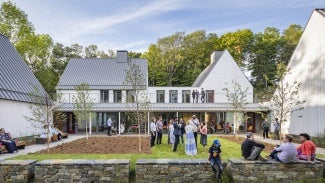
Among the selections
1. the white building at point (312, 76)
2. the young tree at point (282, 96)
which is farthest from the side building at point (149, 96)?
the young tree at point (282, 96)

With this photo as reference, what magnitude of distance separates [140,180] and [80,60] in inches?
1317

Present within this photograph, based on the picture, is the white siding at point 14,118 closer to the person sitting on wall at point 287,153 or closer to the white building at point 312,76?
the person sitting on wall at point 287,153

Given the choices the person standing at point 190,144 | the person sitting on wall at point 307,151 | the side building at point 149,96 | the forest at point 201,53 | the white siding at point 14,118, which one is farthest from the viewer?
the forest at point 201,53

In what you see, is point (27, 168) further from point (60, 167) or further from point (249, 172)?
point (249, 172)

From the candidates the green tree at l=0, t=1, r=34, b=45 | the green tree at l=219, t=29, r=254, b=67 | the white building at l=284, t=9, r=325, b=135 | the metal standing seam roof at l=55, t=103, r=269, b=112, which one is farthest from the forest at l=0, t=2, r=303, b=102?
the white building at l=284, t=9, r=325, b=135

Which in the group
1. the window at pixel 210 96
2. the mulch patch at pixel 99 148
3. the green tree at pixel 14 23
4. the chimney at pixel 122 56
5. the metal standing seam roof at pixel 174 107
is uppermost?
the green tree at pixel 14 23

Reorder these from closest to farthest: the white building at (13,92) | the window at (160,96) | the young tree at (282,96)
A: the young tree at (282,96) → the white building at (13,92) → the window at (160,96)

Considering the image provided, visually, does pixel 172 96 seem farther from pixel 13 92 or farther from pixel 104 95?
pixel 13 92

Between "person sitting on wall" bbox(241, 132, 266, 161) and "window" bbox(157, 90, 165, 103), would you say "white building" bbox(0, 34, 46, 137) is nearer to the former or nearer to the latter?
"window" bbox(157, 90, 165, 103)

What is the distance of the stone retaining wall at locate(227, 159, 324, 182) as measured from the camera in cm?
1109

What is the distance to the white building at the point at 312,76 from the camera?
23.9 m

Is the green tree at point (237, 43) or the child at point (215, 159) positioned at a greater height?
the green tree at point (237, 43)

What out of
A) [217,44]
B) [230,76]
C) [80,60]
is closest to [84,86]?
[80,60]

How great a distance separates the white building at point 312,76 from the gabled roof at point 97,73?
53.7 feet
